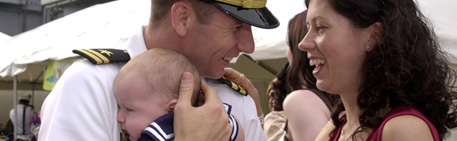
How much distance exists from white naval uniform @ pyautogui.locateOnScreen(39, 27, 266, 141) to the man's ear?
0.30 m

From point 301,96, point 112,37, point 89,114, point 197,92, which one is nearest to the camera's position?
point 89,114

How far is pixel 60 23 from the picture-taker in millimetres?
8664

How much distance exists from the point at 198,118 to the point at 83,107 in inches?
14.1

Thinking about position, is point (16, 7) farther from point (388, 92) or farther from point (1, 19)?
point (388, 92)

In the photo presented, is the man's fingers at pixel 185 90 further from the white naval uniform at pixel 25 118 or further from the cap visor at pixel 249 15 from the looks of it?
the white naval uniform at pixel 25 118

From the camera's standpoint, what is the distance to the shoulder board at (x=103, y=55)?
1.73 m

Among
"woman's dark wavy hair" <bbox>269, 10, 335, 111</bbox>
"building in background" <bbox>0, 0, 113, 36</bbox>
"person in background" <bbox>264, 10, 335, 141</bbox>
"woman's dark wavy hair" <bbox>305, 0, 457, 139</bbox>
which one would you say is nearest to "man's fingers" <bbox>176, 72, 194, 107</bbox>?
"woman's dark wavy hair" <bbox>305, 0, 457, 139</bbox>

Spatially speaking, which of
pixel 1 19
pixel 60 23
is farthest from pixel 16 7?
pixel 60 23

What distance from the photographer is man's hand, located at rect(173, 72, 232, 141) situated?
5.39 feet

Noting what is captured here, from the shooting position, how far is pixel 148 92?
166cm

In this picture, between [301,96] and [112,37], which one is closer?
[301,96]

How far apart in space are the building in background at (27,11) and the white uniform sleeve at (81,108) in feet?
73.2

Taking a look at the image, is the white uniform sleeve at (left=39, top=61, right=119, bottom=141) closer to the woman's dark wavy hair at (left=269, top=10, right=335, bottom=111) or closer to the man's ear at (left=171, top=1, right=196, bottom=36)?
the man's ear at (left=171, top=1, right=196, bottom=36)

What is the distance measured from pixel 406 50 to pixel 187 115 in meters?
0.79
